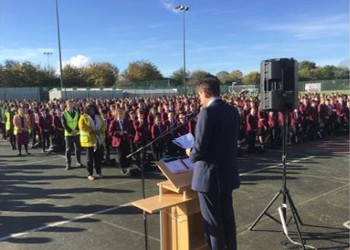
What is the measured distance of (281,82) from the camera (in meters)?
6.10

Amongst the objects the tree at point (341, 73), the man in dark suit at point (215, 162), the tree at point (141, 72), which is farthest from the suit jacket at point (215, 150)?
the tree at point (141, 72)

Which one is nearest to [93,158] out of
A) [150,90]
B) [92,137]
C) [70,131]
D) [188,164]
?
[92,137]

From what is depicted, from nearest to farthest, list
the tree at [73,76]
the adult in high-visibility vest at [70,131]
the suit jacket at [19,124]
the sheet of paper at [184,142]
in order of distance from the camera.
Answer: the sheet of paper at [184,142] < the adult in high-visibility vest at [70,131] < the suit jacket at [19,124] < the tree at [73,76]

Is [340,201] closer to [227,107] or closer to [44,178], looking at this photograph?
[227,107]

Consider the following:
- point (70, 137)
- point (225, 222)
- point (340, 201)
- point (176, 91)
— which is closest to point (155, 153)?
point (70, 137)

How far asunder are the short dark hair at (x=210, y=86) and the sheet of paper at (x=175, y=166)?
1021 mm

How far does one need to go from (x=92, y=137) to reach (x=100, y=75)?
86.4 metres

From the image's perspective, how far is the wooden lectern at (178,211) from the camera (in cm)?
473

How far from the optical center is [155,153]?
12.7 meters

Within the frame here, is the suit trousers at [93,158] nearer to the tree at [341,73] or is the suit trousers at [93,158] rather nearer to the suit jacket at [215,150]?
the suit jacket at [215,150]

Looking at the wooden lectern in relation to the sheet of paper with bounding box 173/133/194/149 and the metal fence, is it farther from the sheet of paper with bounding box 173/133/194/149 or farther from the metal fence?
the metal fence

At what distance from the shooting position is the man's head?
14.5 ft

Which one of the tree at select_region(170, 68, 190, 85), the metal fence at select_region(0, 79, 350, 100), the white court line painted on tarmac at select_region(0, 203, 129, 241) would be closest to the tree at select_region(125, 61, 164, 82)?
the tree at select_region(170, 68, 190, 85)

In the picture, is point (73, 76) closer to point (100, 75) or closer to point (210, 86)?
point (100, 75)
